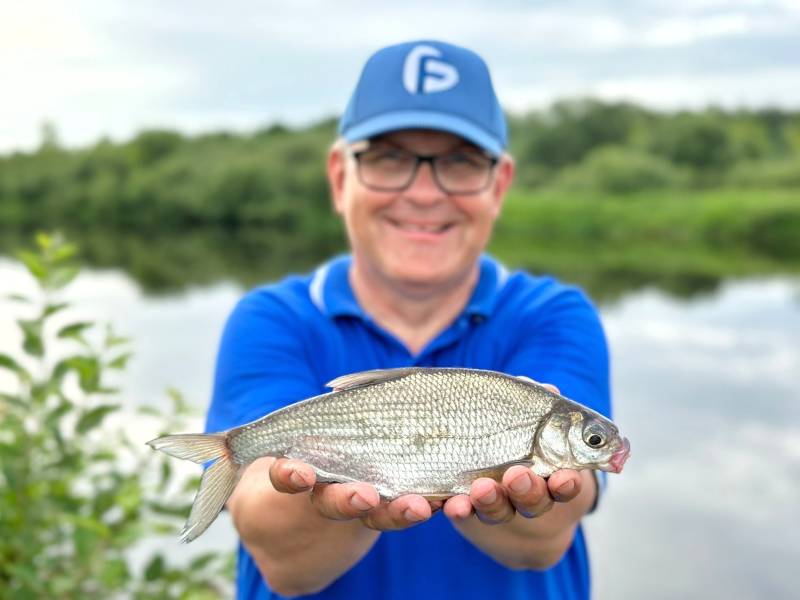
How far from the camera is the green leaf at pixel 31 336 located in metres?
3.19

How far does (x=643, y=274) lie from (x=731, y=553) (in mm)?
16096

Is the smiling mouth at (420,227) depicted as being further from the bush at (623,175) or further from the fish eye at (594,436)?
the bush at (623,175)

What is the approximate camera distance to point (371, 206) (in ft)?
8.55

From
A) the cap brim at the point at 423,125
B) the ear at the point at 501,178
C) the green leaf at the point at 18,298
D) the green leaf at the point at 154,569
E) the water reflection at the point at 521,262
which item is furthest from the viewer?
the water reflection at the point at 521,262

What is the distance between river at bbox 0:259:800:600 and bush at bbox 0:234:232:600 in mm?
690

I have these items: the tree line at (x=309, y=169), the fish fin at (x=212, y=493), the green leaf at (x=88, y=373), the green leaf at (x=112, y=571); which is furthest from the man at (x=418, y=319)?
the tree line at (x=309, y=169)

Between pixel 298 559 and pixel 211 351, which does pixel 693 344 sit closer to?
pixel 211 351

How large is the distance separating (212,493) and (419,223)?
3.46 feet

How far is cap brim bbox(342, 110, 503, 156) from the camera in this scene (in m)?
2.50

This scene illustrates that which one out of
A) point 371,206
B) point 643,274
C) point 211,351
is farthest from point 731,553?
point 643,274

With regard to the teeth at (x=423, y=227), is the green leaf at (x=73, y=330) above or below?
below

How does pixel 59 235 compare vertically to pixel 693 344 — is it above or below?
above

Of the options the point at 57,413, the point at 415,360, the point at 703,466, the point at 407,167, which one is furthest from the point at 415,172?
the point at 703,466

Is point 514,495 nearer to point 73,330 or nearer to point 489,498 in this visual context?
point 489,498
